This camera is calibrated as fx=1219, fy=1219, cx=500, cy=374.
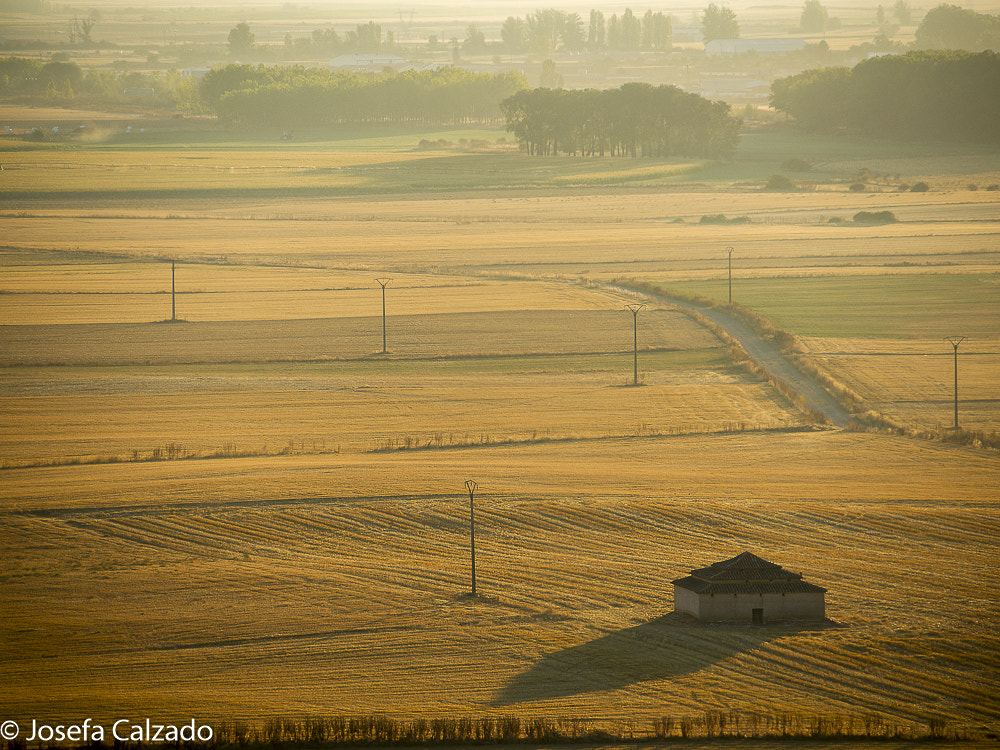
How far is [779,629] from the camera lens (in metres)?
26.0

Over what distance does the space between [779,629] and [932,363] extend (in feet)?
92.1

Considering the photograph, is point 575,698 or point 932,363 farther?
point 932,363

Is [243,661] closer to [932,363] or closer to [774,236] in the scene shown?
[932,363]

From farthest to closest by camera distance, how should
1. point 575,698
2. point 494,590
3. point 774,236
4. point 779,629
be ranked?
point 774,236 < point 494,590 < point 779,629 < point 575,698

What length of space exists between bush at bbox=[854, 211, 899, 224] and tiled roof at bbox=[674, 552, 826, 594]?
75056 millimetres

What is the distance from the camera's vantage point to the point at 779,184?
11744 cm

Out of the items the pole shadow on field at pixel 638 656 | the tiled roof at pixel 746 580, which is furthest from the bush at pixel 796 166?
the pole shadow on field at pixel 638 656

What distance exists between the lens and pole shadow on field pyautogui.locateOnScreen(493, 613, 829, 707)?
76.4ft

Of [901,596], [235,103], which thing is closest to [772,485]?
[901,596]

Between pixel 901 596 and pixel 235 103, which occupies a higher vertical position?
pixel 235 103

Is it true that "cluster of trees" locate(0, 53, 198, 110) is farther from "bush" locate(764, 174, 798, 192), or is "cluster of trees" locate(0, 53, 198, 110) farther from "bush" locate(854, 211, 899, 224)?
"bush" locate(854, 211, 899, 224)

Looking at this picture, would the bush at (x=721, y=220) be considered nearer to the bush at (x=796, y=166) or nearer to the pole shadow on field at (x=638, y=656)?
the bush at (x=796, y=166)

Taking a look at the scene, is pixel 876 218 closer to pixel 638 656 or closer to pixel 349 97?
pixel 638 656

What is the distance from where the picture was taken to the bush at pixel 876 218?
96.4 metres
